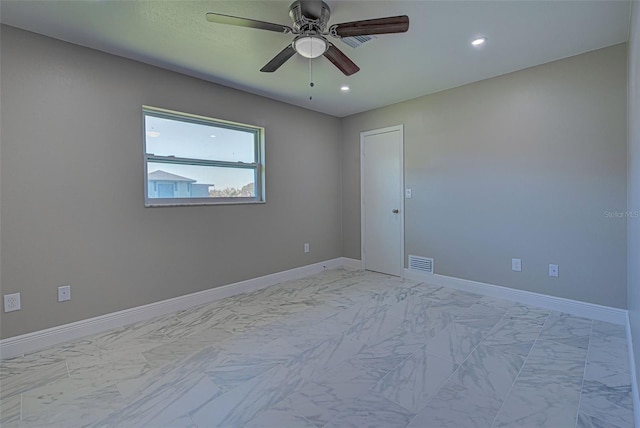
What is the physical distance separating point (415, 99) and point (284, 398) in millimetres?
3766

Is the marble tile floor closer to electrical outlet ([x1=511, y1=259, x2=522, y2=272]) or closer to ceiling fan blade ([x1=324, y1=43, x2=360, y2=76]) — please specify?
electrical outlet ([x1=511, y1=259, x2=522, y2=272])

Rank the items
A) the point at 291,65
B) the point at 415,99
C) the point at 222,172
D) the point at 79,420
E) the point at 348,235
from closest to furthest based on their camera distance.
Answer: the point at 79,420 → the point at 291,65 → the point at 222,172 → the point at 415,99 → the point at 348,235

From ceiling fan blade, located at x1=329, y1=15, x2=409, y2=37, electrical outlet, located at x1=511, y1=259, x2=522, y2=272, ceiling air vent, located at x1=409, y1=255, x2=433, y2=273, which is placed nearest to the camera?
ceiling fan blade, located at x1=329, y1=15, x2=409, y2=37

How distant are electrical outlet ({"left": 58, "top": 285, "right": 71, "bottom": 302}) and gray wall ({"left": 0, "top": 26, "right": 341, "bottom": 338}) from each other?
0.03m

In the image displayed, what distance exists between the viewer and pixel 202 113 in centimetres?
333

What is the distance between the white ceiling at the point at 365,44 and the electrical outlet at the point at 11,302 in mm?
2027

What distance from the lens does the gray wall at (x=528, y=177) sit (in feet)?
8.88

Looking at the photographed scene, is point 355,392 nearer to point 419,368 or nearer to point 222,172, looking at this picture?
point 419,368

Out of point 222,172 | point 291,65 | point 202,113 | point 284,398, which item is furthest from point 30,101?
point 284,398

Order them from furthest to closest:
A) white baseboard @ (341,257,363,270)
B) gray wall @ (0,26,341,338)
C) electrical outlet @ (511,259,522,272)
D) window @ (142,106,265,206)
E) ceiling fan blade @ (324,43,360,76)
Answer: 1. white baseboard @ (341,257,363,270)
2. electrical outlet @ (511,259,522,272)
3. window @ (142,106,265,206)
4. gray wall @ (0,26,341,338)
5. ceiling fan blade @ (324,43,360,76)

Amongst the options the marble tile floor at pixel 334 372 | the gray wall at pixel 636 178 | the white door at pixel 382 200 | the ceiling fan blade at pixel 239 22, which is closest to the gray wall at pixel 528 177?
the white door at pixel 382 200

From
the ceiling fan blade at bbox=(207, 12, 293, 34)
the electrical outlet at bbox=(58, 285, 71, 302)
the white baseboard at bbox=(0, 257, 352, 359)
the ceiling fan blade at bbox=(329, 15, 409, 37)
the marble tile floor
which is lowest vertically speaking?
the marble tile floor

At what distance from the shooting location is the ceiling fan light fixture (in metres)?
2.04

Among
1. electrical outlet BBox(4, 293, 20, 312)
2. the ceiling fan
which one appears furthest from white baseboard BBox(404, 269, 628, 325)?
electrical outlet BBox(4, 293, 20, 312)
